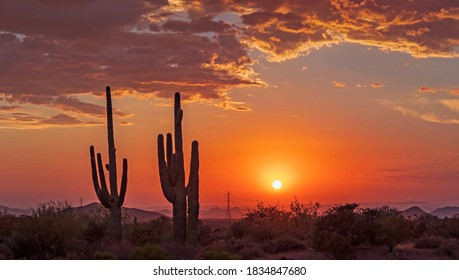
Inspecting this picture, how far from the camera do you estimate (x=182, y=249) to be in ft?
88.2

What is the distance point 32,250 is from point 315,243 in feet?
35.7

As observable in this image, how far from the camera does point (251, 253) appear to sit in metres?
29.2

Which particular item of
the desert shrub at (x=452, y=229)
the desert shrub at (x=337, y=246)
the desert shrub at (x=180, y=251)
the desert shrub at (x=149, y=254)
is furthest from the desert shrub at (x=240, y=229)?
the desert shrub at (x=149, y=254)

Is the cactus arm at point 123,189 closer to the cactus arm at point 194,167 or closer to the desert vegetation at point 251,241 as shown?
the desert vegetation at point 251,241

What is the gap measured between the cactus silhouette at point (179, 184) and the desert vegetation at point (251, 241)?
88cm

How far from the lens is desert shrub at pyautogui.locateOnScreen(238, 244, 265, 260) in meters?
28.9

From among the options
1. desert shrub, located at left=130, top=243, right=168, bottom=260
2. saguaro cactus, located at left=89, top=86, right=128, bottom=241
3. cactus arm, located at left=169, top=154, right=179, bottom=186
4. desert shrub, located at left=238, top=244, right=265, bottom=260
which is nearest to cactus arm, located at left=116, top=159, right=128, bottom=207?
saguaro cactus, located at left=89, top=86, right=128, bottom=241

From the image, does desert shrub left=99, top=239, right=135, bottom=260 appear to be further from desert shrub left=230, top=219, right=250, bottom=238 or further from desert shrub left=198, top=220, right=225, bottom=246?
desert shrub left=230, top=219, right=250, bottom=238

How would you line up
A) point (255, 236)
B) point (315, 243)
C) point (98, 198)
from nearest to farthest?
point (315, 243)
point (98, 198)
point (255, 236)

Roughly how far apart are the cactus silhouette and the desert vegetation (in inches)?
34.6

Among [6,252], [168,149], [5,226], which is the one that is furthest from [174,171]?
[5,226]

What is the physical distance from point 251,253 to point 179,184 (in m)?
4.17

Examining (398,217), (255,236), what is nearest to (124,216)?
(255,236)
